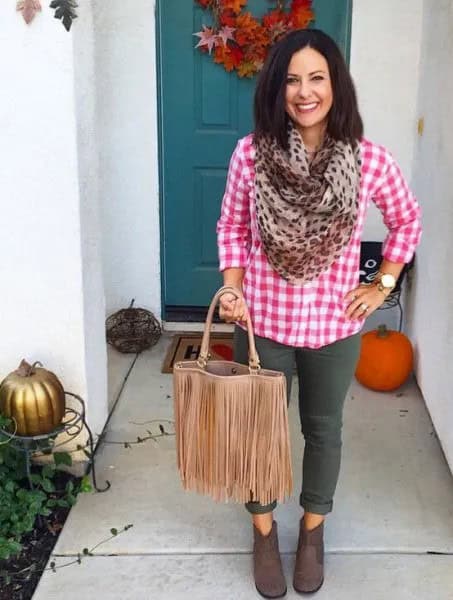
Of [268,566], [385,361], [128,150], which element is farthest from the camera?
[128,150]

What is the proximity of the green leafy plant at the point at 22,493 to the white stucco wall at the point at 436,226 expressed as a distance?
55.0 inches

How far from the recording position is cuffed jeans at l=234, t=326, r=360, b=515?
6.52ft

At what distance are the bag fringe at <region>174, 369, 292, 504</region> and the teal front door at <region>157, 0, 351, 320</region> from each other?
2257mm

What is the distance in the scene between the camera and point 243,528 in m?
2.46

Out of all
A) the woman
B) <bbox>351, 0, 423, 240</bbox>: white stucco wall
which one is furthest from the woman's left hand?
<bbox>351, 0, 423, 240</bbox>: white stucco wall

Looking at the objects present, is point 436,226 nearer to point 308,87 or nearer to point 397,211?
point 397,211

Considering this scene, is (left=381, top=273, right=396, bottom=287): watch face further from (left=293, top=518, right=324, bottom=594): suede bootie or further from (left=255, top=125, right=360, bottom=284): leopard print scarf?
(left=293, top=518, right=324, bottom=594): suede bootie

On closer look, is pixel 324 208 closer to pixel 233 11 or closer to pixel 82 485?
pixel 82 485

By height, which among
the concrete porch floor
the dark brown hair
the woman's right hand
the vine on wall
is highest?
the vine on wall

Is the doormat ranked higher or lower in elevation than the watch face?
lower

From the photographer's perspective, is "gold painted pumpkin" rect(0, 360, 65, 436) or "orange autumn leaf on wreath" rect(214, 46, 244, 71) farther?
"orange autumn leaf on wreath" rect(214, 46, 244, 71)

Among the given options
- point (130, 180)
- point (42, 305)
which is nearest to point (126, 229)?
point (130, 180)

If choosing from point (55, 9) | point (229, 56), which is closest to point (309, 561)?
point (55, 9)

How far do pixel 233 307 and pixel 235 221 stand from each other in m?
0.24
